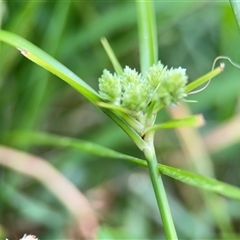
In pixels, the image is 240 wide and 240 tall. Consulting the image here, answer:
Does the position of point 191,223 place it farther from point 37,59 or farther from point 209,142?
point 37,59

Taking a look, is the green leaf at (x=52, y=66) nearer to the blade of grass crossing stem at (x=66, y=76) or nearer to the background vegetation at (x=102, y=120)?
the blade of grass crossing stem at (x=66, y=76)

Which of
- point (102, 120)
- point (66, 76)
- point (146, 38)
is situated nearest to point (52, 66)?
point (66, 76)

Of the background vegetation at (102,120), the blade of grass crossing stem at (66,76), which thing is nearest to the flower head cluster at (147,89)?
the blade of grass crossing stem at (66,76)

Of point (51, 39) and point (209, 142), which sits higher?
point (51, 39)

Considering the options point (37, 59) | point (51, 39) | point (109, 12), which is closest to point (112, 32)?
point (109, 12)

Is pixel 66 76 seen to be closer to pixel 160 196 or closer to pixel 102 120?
pixel 160 196

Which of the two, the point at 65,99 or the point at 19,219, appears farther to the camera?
the point at 65,99
